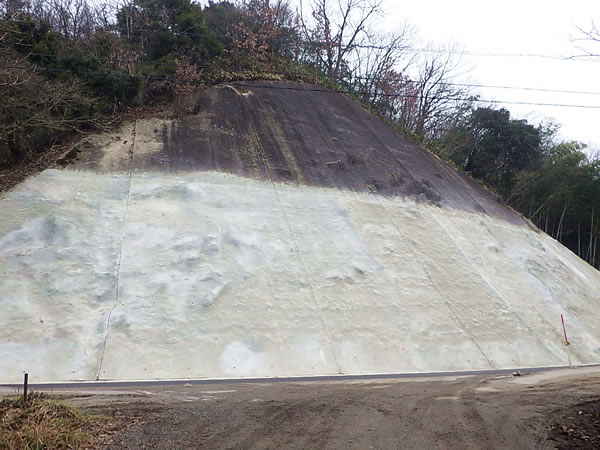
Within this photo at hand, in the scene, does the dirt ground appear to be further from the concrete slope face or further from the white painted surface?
Result: the concrete slope face

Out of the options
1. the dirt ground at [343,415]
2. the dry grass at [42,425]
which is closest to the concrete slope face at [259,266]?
the dirt ground at [343,415]

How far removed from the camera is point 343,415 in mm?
5633

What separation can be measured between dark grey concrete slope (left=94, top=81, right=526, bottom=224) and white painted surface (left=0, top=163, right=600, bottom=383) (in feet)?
2.96

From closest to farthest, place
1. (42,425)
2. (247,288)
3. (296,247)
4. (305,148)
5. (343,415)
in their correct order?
(42,425) → (343,415) → (247,288) → (296,247) → (305,148)

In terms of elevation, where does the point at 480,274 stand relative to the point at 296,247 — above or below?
below

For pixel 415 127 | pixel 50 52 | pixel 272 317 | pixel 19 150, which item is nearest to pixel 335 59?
pixel 415 127

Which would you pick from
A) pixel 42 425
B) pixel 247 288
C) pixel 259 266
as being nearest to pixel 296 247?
pixel 259 266

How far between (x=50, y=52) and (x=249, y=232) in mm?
9023

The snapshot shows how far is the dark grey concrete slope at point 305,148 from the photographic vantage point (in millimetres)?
14281

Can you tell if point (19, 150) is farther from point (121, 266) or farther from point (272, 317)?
point (272, 317)

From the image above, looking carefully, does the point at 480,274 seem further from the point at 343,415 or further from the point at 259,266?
the point at 343,415

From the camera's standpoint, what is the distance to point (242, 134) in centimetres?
1556

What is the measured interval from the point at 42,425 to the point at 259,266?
7.26 metres

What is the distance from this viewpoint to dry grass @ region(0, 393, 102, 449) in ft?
12.7
